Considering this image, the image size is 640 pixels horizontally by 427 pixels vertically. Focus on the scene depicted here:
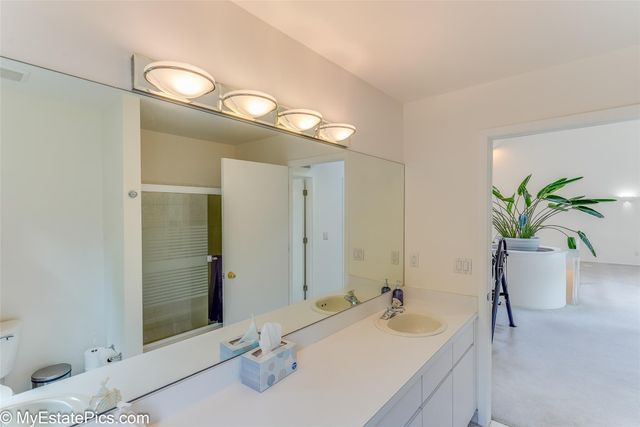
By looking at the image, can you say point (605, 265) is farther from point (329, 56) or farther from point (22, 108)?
point (22, 108)

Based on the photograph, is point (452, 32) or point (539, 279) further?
point (539, 279)

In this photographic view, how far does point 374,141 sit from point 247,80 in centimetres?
109

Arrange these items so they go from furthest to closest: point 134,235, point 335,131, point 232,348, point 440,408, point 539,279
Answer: point 539,279, point 335,131, point 440,408, point 232,348, point 134,235

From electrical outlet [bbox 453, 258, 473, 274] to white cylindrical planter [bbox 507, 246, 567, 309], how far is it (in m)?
3.40

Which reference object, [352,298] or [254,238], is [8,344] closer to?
[254,238]

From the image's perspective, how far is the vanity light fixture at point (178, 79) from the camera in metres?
1.01

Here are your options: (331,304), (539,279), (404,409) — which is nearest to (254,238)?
(331,304)

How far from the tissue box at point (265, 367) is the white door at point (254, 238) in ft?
0.66

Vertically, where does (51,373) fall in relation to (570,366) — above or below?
above

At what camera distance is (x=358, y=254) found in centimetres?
213

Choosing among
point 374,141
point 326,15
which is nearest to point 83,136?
point 326,15

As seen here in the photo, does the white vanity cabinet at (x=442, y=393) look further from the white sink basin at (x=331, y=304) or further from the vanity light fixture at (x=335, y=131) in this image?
the vanity light fixture at (x=335, y=131)

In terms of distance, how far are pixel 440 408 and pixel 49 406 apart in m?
1.68

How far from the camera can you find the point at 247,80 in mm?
1353
